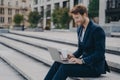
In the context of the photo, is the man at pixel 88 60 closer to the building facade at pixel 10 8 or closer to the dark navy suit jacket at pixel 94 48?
the dark navy suit jacket at pixel 94 48

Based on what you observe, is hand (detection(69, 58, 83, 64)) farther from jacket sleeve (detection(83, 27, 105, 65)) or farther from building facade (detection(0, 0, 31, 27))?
building facade (detection(0, 0, 31, 27))

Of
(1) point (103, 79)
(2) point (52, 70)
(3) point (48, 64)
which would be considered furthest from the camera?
(3) point (48, 64)

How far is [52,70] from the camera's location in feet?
16.6

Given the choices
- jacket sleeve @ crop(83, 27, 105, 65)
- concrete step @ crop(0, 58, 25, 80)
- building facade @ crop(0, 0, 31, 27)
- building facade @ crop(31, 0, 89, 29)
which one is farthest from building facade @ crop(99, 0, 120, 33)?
building facade @ crop(0, 0, 31, 27)

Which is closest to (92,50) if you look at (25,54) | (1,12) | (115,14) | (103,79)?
(103,79)

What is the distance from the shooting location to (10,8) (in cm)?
9050

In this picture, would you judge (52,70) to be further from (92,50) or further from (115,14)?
(115,14)

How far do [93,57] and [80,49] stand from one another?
0.60m

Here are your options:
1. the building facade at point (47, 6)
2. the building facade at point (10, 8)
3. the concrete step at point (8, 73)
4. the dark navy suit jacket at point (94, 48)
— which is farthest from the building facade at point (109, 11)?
the building facade at point (10, 8)

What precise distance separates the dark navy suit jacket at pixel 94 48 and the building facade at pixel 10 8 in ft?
279

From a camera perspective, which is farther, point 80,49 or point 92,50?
point 80,49

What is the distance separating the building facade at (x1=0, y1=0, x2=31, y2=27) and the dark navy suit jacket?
8499 centimetres

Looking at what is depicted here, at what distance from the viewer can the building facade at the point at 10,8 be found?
3516 inches

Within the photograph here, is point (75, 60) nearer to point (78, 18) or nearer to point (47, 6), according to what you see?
point (78, 18)
